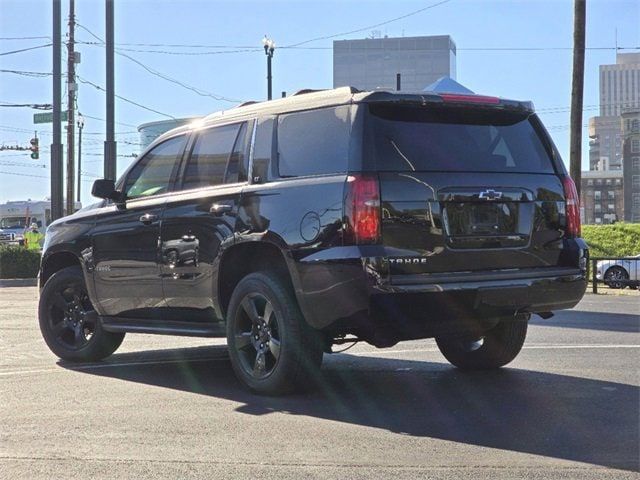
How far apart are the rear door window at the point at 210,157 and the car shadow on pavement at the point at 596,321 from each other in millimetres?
5553

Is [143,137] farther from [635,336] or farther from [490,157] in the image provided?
[490,157]

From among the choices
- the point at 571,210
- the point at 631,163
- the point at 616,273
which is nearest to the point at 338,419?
the point at 571,210

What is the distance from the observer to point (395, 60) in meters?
102

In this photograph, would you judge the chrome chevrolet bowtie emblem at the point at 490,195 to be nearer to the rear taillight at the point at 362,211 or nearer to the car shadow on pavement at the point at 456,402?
the rear taillight at the point at 362,211

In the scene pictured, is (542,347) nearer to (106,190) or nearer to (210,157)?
(210,157)

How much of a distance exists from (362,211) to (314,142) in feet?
2.63

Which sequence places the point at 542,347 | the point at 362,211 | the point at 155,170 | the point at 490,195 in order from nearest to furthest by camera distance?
the point at 362,211
the point at 490,195
the point at 155,170
the point at 542,347

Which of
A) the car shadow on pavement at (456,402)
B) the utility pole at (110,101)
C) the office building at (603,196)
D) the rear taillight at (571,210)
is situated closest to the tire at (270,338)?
the car shadow on pavement at (456,402)

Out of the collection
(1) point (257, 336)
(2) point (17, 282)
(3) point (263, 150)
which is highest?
(3) point (263, 150)

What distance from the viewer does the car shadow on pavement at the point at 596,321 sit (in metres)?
10.5

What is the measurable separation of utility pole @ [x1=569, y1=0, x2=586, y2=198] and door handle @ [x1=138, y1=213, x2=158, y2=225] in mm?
15097

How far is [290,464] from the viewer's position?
4.38 meters

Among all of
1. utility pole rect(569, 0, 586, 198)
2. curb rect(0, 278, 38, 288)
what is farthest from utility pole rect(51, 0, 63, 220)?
utility pole rect(569, 0, 586, 198)

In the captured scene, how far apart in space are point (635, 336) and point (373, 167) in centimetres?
523
